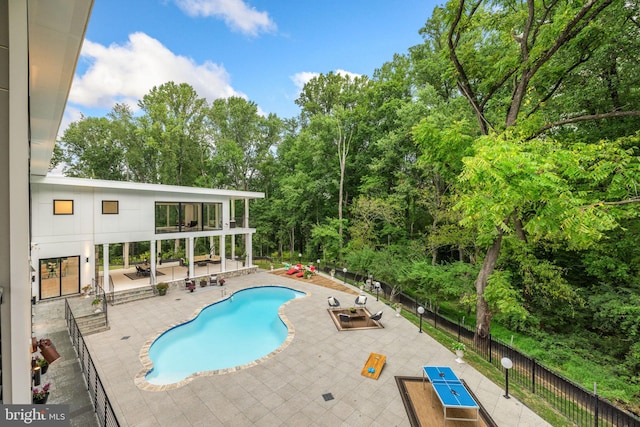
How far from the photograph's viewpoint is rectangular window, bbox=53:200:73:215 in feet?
39.1

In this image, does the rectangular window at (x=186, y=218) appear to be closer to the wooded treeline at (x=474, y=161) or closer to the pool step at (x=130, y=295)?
the pool step at (x=130, y=295)

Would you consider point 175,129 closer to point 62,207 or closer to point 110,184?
point 110,184

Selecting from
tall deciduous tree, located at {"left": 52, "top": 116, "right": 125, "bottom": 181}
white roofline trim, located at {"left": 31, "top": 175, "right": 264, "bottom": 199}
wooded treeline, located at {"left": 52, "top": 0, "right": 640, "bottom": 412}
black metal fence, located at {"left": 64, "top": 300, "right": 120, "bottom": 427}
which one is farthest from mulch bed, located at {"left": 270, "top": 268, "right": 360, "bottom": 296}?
tall deciduous tree, located at {"left": 52, "top": 116, "right": 125, "bottom": 181}

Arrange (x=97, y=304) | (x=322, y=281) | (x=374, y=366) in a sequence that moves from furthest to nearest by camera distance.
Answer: (x=322, y=281) → (x=97, y=304) → (x=374, y=366)

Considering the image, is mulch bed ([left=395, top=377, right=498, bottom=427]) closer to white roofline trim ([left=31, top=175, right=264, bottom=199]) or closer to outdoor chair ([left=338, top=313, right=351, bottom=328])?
outdoor chair ([left=338, top=313, right=351, bottom=328])

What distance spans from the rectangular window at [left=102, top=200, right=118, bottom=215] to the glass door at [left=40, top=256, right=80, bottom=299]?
2.57 m

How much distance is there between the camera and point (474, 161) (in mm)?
7125

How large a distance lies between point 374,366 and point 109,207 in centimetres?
1503

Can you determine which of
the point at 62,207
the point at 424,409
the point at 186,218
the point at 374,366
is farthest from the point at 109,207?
the point at 424,409

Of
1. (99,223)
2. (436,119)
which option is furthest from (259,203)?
(436,119)

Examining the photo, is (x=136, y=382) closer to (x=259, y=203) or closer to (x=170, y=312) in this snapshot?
(x=170, y=312)

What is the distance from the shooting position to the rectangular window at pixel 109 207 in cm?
1320

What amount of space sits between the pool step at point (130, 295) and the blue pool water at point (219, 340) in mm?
3841

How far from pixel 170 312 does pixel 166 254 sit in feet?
40.9
